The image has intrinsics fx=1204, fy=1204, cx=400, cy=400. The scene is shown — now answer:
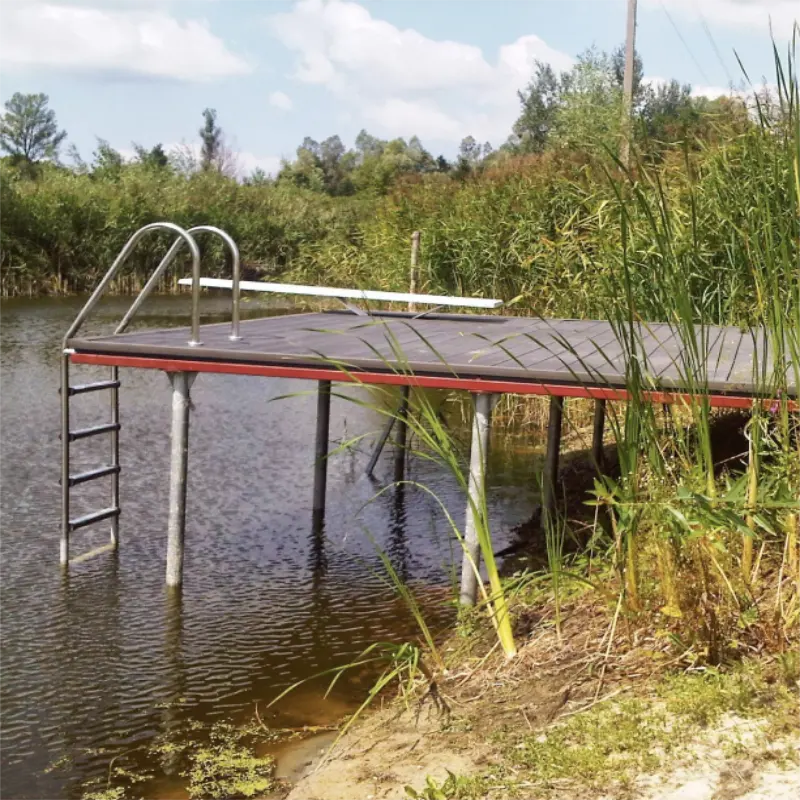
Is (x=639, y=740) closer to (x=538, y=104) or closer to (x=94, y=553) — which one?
(x=94, y=553)

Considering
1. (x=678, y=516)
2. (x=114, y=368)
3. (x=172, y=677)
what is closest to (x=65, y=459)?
(x=114, y=368)

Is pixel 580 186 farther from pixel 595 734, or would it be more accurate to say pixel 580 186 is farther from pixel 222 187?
pixel 222 187

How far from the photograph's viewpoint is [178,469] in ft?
24.3

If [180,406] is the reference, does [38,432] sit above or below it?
below

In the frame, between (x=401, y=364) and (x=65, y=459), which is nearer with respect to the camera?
(x=401, y=364)

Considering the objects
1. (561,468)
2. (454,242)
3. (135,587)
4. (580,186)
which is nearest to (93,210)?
(454,242)

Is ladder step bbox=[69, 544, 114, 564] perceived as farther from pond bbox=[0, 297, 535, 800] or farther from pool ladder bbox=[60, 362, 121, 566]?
pond bbox=[0, 297, 535, 800]

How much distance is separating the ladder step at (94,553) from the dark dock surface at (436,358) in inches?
62.6

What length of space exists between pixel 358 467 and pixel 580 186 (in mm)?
4082

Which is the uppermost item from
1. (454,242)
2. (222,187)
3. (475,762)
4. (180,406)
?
(222,187)

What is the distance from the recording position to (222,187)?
3553 centimetres

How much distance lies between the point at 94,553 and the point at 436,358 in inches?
118

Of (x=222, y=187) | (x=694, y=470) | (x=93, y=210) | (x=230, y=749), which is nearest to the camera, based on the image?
(x=694, y=470)

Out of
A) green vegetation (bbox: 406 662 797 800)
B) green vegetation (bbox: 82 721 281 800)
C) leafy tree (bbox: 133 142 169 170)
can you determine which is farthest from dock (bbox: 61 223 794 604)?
leafy tree (bbox: 133 142 169 170)
